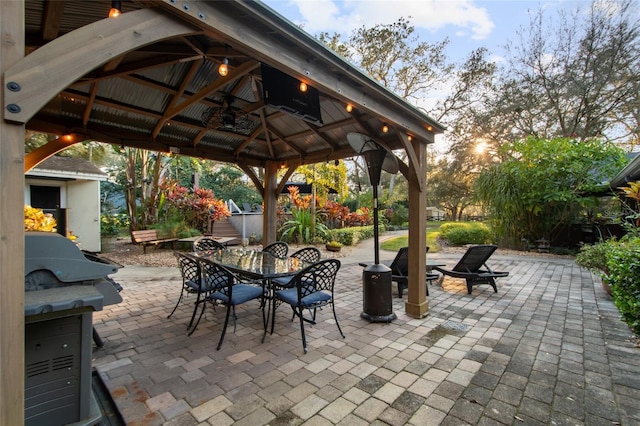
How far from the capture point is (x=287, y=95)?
3.05m

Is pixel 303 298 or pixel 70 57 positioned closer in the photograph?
pixel 70 57

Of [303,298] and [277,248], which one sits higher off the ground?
[277,248]

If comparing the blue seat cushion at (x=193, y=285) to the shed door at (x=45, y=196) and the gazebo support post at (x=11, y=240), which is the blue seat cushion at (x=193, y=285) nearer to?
the gazebo support post at (x=11, y=240)

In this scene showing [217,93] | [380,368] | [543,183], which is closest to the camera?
[380,368]

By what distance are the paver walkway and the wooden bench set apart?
4397mm

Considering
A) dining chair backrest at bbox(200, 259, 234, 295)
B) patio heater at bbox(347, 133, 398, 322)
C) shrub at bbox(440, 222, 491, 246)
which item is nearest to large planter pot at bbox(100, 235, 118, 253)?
dining chair backrest at bbox(200, 259, 234, 295)

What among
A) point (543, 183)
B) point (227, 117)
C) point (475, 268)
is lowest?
point (475, 268)

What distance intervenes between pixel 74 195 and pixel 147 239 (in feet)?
11.4

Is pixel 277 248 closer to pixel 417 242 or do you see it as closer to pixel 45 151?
pixel 417 242

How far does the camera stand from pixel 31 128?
374 centimetres

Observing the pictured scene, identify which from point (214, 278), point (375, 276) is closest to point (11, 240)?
point (214, 278)

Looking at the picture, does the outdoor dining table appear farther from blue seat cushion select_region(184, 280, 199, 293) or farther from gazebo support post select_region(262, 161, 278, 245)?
gazebo support post select_region(262, 161, 278, 245)

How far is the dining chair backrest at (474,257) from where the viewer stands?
192 inches

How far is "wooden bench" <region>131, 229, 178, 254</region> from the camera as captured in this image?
802 centimetres
